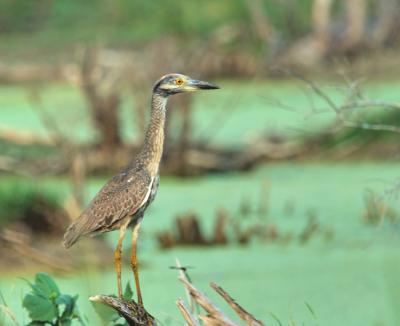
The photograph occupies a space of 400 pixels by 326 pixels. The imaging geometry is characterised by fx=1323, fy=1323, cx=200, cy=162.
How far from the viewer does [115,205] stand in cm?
421

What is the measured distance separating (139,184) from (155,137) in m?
0.16

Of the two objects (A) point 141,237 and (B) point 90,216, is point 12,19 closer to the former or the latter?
(A) point 141,237

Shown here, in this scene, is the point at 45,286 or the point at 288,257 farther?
the point at 288,257

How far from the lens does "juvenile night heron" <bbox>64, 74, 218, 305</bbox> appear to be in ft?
13.8

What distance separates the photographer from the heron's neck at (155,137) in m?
4.23

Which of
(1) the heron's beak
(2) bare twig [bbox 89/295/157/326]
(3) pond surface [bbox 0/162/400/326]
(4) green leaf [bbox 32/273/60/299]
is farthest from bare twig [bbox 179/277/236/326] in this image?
(3) pond surface [bbox 0/162/400/326]

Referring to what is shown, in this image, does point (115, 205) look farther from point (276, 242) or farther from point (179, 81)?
point (276, 242)

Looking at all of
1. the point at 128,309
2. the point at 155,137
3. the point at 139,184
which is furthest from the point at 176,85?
the point at 128,309

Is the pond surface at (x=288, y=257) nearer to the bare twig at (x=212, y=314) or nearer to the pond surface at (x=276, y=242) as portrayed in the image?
the pond surface at (x=276, y=242)

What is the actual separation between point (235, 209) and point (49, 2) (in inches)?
321

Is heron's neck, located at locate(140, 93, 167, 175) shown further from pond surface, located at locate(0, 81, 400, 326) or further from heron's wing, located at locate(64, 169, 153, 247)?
pond surface, located at locate(0, 81, 400, 326)

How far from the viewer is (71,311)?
14.0ft

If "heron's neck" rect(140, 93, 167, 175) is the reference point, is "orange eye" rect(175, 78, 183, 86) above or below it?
above

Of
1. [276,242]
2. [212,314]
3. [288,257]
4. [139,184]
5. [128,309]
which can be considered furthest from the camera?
[276,242]
